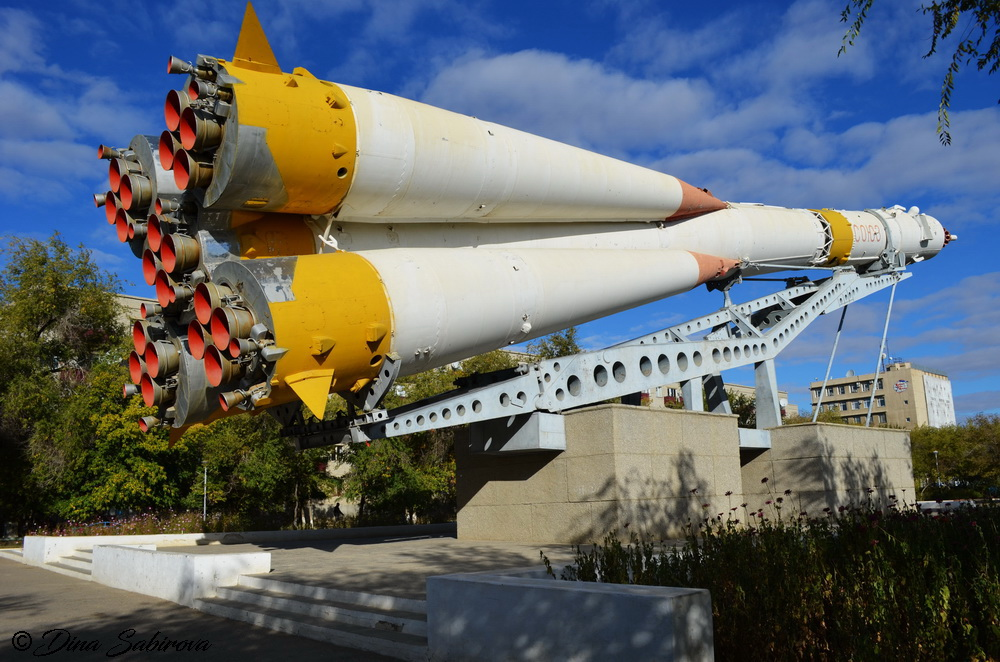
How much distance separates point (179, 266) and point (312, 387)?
2.40m

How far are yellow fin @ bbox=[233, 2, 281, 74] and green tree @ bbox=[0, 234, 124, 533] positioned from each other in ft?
56.2

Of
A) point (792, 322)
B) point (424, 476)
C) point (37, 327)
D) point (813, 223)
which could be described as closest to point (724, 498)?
point (792, 322)

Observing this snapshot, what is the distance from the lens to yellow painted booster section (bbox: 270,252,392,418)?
891 cm

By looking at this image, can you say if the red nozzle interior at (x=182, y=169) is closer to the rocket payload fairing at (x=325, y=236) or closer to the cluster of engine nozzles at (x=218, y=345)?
the rocket payload fairing at (x=325, y=236)

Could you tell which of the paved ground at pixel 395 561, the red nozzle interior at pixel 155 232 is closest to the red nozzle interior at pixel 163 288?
the red nozzle interior at pixel 155 232

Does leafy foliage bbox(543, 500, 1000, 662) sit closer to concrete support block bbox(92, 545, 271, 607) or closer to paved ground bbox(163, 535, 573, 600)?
paved ground bbox(163, 535, 573, 600)

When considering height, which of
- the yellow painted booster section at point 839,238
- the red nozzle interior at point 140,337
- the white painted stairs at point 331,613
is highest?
the yellow painted booster section at point 839,238

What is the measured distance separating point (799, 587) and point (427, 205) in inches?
297

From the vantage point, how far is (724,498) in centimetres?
1513

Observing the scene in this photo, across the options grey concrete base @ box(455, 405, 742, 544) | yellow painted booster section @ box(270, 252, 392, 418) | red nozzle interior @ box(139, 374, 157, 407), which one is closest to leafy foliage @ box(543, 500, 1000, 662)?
yellow painted booster section @ box(270, 252, 392, 418)

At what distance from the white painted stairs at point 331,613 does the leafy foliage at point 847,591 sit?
5.18ft

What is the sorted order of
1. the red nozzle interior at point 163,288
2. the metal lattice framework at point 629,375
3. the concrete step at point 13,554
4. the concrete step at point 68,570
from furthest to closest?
the concrete step at point 13,554, the concrete step at point 68,570, the metal lattice framework at point 629,375, the red nozzle interior at point 163,288

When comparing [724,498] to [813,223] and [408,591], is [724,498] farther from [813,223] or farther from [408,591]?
[408,591]

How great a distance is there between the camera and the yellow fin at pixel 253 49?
937 centimetres
